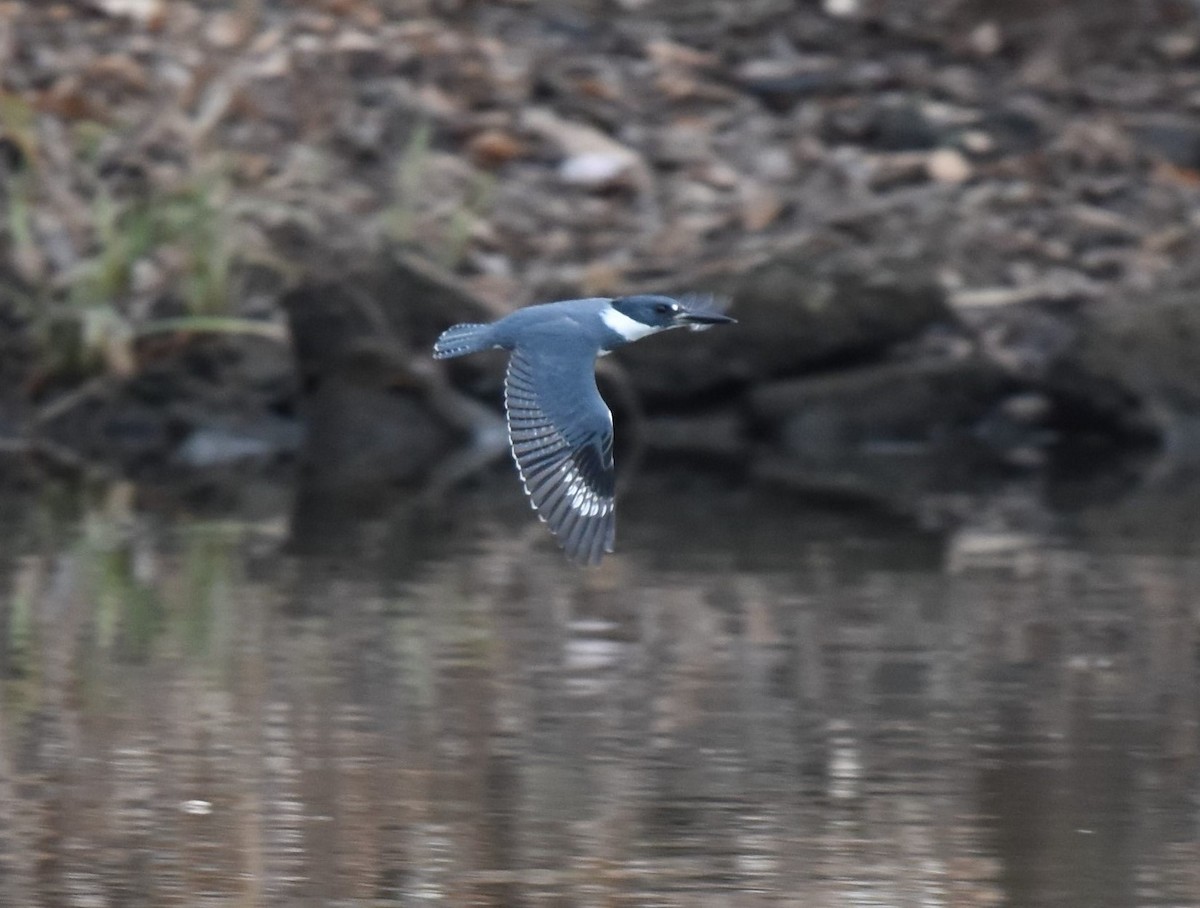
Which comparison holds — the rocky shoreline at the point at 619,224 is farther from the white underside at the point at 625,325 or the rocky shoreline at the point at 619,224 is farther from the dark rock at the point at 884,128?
the white underside at the point at 625,325

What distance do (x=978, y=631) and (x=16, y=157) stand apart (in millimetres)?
7713

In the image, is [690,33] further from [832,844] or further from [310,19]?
[832,844]

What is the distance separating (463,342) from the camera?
689 centimetres

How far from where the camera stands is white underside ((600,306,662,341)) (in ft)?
23.4

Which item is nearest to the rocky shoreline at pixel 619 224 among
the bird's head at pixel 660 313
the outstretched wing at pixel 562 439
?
the bird's head at pixel 660 313

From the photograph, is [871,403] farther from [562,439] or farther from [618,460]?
[562,439]

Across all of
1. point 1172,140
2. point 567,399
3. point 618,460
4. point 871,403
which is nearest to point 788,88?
point 1172,140

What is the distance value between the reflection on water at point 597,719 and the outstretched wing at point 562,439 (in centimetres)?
52

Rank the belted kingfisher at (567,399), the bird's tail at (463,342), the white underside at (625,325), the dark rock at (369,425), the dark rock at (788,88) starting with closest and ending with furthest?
the belted kingfisher at (567,399) → the bird's tail at (463,342) → the white underside at (625,325) → the dark rock at (369,425) → the dark rock at (788,88)

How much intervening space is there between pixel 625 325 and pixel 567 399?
0.49 metres

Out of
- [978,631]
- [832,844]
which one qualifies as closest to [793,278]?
[978,631]

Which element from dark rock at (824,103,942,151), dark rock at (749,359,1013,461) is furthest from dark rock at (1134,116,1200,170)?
dark rock at (749,359,1013,461)

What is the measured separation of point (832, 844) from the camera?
5398mm

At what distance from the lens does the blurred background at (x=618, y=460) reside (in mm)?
5594
